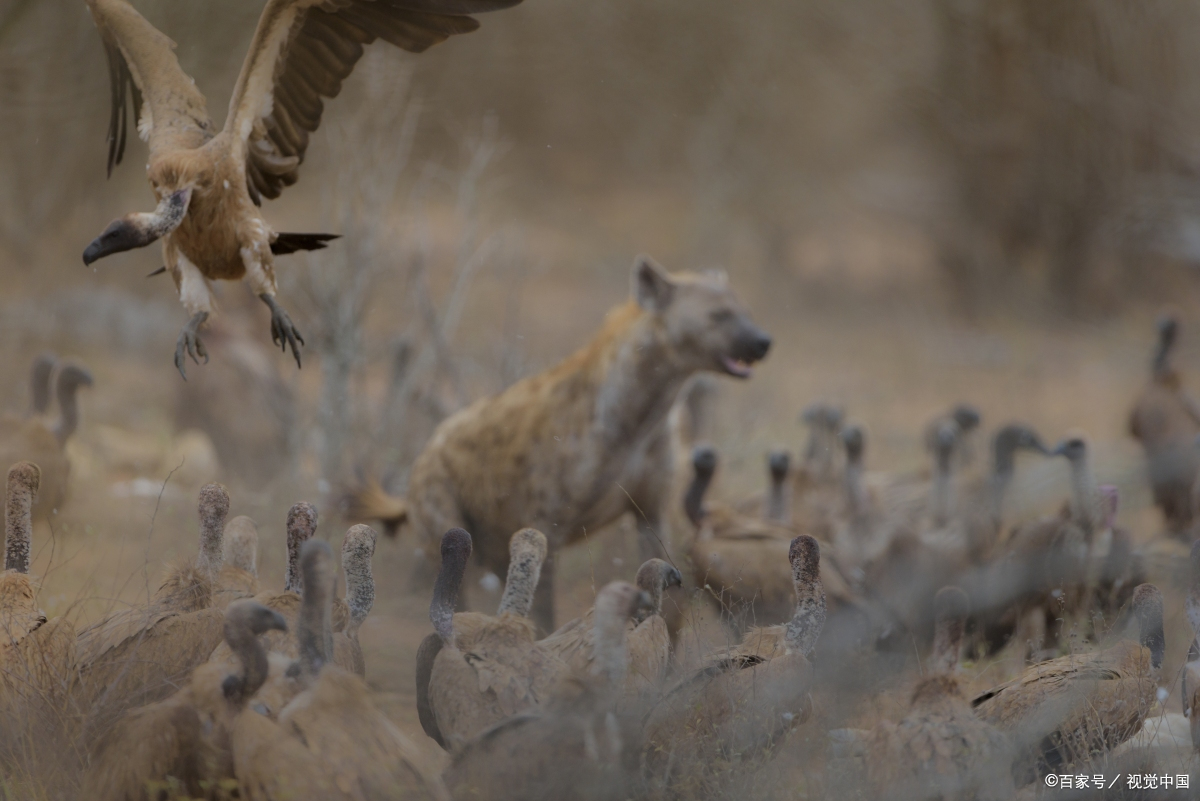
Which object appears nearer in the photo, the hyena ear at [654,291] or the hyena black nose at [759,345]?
the hyena black nose at [759,345]

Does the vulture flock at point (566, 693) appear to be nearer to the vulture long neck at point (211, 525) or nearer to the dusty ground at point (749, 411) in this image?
the vulture long neck at point (211, 525)

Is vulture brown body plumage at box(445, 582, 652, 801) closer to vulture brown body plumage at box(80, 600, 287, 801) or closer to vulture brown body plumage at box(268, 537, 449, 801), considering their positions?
vulture brown body plumage at box(268, 537, 449, 801)

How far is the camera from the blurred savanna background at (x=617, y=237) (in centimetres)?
618

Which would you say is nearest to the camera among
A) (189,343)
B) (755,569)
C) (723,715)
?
(189,343)

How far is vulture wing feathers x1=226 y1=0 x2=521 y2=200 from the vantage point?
339cm

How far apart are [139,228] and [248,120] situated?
0.55m

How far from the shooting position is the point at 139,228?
10.0 ft

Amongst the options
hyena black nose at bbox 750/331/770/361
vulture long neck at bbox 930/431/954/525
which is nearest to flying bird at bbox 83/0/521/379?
hyena black nose at bbox 750/331/770/361

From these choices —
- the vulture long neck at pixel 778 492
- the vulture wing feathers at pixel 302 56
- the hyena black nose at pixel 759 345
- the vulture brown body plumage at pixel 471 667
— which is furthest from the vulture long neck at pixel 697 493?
the vulture wing feathers at pixel 302 56

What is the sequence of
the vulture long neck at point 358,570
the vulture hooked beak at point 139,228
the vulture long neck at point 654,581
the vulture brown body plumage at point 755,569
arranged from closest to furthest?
the vulture hooked beak at point 139,228 → the vulture long neck at point 358,570 → the vulture long neck at point 654,581 → the vulture brown body plumage at point 755,569

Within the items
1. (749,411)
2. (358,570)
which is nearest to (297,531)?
(358,570)

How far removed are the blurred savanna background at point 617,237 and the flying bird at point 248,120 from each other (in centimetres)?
112

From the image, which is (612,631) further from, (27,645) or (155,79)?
(155,79)

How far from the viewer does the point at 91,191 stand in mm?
6562
